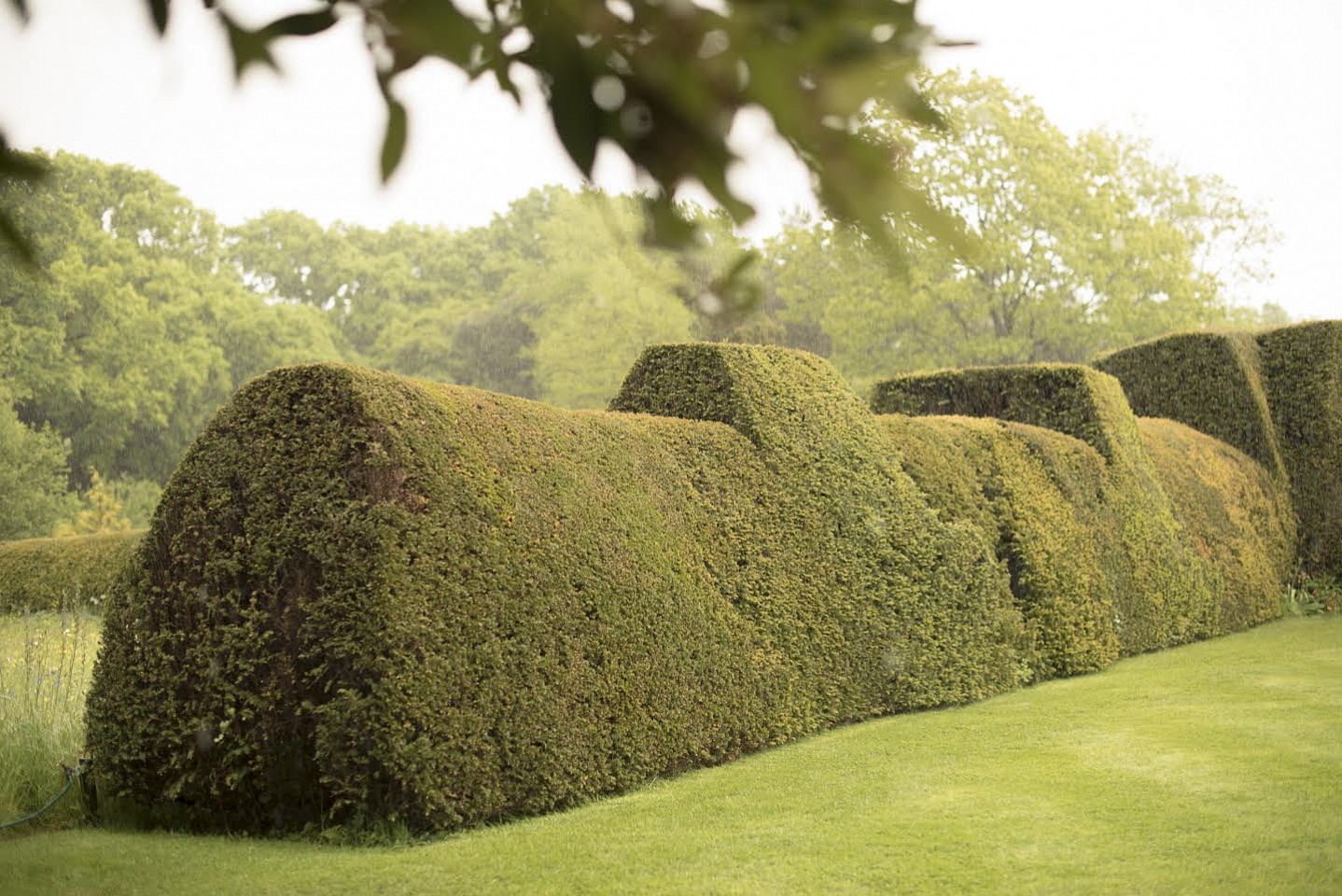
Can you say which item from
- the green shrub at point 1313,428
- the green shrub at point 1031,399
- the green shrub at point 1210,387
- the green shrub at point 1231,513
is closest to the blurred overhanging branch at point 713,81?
the green shrub at point 1031,399

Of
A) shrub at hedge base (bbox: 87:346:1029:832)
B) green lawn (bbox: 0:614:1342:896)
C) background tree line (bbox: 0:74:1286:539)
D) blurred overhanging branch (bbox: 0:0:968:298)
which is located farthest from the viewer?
background tree line (bbox: 0:74:1286:539)

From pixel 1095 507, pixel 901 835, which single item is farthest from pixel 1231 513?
pixel 901 835

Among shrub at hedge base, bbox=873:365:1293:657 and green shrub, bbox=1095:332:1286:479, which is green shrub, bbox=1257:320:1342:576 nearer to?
green shrub, bbox=1095:332:1286:479

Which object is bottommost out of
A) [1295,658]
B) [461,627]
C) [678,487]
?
[1295,658]

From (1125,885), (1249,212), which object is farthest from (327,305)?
(1125,885)

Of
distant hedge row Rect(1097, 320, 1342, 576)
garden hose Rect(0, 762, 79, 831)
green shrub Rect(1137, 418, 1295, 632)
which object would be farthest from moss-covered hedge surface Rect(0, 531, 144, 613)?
distant hedge row Rect(1097, 320, 1342, 576)

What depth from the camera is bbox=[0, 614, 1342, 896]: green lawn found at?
195 inches

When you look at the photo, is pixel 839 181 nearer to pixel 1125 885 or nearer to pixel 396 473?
pixel 1125 885

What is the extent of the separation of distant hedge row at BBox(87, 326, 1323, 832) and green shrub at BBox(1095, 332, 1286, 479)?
9124 mm

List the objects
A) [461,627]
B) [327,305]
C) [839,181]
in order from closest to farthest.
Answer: [839,181] → [461,627] → [327,305]

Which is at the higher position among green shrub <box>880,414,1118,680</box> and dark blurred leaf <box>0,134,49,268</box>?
dark blurred leaf <box>0,134,49,268</box>

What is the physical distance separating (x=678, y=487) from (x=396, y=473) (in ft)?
7.97

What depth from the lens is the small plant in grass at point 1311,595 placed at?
54.5ft

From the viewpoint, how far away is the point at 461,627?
603cm
